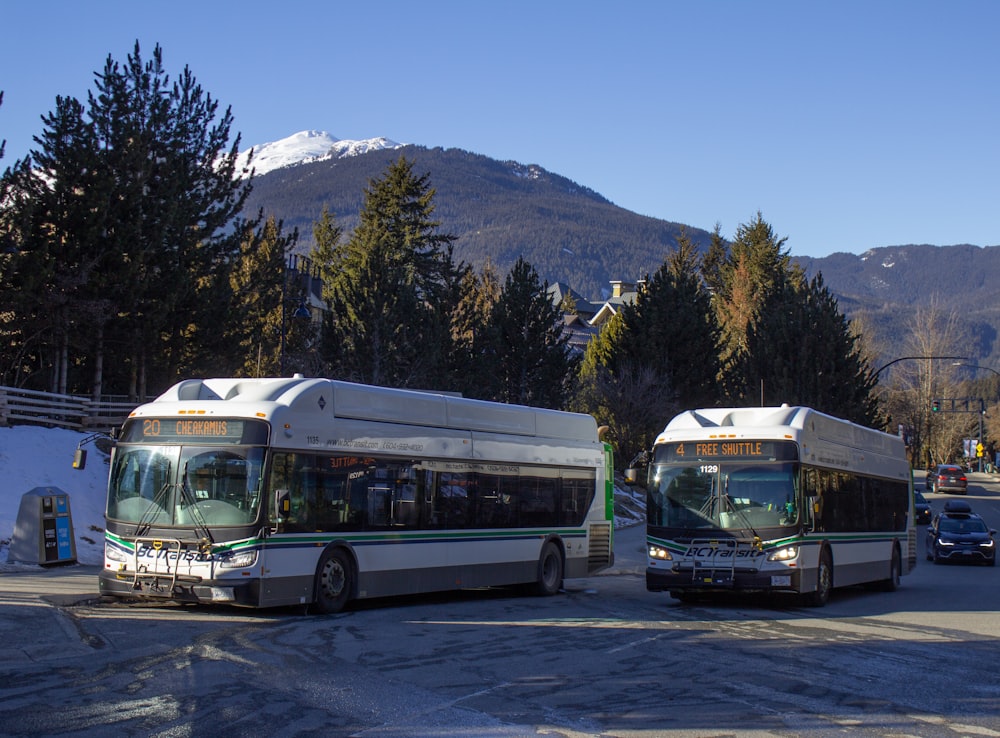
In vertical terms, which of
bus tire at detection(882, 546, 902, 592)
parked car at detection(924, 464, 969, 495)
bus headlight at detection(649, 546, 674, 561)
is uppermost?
parked car at detection(924, 464, 969, 495)

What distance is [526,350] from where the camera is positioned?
53844 mm

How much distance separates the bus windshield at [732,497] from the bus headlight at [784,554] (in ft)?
1.24

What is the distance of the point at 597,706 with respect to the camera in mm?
9008

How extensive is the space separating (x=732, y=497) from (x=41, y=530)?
38.4 ft

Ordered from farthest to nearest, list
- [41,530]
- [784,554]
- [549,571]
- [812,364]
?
1. [812,364]
2. [549,571]
3. [41,530]
4. [784,554]

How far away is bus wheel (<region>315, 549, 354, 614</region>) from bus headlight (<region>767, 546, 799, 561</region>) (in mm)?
6475

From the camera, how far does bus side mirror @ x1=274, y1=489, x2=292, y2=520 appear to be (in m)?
13.7

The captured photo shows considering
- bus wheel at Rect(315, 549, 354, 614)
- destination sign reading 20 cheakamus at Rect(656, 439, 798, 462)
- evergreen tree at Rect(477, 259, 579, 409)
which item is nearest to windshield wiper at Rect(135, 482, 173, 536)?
bus wheel at Rect(315, 549, 354, 614)

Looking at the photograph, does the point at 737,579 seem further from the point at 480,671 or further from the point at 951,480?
the point at 951,480

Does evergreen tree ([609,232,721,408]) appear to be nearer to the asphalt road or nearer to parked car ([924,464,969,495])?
parked car ([924,464,969,495])

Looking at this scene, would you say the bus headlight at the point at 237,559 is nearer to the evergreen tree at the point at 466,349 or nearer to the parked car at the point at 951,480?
the evergreen tree at the point at 466,349

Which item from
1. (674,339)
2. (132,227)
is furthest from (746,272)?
(132,227)

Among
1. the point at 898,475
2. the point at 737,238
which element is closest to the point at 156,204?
the point at 898,475

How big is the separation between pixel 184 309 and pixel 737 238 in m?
66.3
